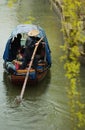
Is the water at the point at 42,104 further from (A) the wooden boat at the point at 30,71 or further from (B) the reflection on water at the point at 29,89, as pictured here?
(A) the wooden boat at the point at 30,71

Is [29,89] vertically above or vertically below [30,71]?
below

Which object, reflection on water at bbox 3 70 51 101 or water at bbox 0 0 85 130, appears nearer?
water at bbox 0 0 85 130

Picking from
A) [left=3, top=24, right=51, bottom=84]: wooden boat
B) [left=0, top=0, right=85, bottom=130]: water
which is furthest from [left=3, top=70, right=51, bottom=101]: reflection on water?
[left=3, top=24, right=51, bottom=84]: wooden boat

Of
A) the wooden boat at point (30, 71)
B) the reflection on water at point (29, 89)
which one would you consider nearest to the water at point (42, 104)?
the reflection on water at point (29, 89)

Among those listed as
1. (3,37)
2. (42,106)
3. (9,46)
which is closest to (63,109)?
(42,106)

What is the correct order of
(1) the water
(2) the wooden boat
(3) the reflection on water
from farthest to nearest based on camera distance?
A: (3) the reflection on water → (2) the wooden boat → (1) the water

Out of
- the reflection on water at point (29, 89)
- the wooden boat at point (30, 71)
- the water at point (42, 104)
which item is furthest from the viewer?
the reflection on water at point (29, 89)

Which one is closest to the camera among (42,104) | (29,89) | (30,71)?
(42,104)

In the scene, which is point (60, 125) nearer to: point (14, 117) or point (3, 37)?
point (14, 117)

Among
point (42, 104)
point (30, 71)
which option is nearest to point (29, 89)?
point (30, 71)

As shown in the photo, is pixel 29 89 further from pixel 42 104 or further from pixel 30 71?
pixel 42 104

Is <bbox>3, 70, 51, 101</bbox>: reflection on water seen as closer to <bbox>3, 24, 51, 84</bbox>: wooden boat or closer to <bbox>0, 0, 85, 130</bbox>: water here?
<bbox>0, 0, 85, 130</bbox>: water

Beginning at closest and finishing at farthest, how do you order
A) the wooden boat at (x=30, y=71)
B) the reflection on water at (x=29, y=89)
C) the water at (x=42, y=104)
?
the water at (x=42, y=104), the wooden boat at (x=30, y=71), the reflection on water at (x=29, y=89)

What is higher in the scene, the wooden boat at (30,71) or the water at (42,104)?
the wooden boat at (30,71)
